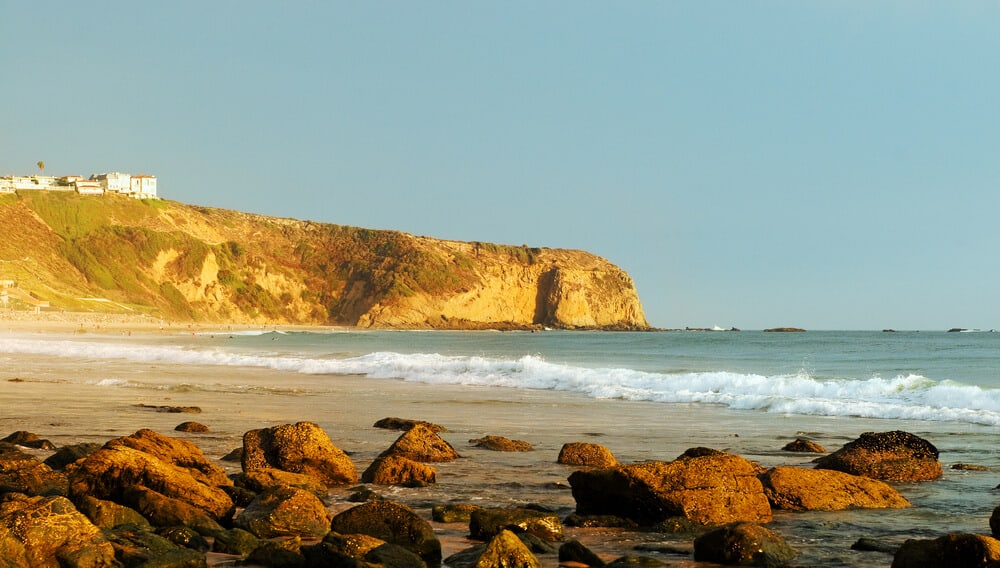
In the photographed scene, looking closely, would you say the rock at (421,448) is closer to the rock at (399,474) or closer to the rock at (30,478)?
the rock at (399,474)

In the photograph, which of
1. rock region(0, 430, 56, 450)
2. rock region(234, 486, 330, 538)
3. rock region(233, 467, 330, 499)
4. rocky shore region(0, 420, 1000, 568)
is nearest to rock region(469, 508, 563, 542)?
rocky shore region(0, 420, 1000, 568)

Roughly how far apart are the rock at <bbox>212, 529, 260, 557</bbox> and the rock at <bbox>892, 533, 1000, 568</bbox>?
4624 mm

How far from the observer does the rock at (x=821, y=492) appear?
9.27 m

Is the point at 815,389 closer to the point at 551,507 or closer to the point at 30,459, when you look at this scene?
the point at 551,507

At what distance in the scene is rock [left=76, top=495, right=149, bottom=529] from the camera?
7.55 metres

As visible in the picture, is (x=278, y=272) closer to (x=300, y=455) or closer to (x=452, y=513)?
(x=300, y=455)

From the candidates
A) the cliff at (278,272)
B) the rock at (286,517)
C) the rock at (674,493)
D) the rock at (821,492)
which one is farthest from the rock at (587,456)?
the cliff at (278,272)

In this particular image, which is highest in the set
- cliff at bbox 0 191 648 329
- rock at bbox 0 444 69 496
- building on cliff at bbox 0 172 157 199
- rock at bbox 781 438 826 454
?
building on cliff at bbox 0 172 157 199

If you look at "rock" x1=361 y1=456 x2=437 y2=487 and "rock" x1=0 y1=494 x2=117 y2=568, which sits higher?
"rock" x1=0 y1=494 x2=117 y2=568

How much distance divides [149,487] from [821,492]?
622 cm

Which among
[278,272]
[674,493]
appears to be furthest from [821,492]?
[278,272]

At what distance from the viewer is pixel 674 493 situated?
8477 millimetres

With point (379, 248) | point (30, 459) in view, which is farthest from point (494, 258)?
point (30, 459)

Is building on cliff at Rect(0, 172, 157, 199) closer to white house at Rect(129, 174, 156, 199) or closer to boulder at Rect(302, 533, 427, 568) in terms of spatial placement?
white house at Rect(129, 174, 156, 199)
